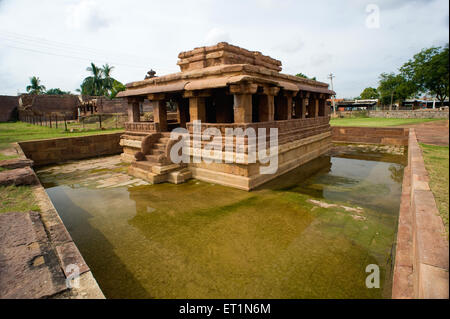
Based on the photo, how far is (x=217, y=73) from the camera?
7.07m

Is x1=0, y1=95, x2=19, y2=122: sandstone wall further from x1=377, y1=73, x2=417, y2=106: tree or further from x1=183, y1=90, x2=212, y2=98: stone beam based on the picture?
x1=377, y1=73, x2=417, y2=106: tree

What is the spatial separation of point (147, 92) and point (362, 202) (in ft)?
23.8

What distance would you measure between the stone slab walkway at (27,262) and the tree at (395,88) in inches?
1967

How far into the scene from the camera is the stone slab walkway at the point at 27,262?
2156mm

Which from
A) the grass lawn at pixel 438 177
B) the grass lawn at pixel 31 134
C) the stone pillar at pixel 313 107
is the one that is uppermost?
the stone pillar at pixel 313 107

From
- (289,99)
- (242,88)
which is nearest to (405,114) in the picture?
(289,99)

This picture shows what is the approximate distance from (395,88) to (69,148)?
162 feet

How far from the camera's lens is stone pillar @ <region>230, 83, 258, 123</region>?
634 centimetres

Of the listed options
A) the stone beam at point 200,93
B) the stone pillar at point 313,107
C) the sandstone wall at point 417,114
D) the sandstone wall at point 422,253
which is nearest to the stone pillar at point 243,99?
the stone beam at point 200,93

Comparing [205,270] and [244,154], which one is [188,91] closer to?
[244,154]

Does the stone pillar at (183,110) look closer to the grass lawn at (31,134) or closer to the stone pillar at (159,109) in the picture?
the stone pillar at (159,109)

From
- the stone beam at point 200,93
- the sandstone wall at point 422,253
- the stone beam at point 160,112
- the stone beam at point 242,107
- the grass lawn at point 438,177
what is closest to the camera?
the sandstone wall at point 422,253

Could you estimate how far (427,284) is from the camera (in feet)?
6.26

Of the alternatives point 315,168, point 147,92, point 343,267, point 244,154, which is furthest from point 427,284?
point 147,92
